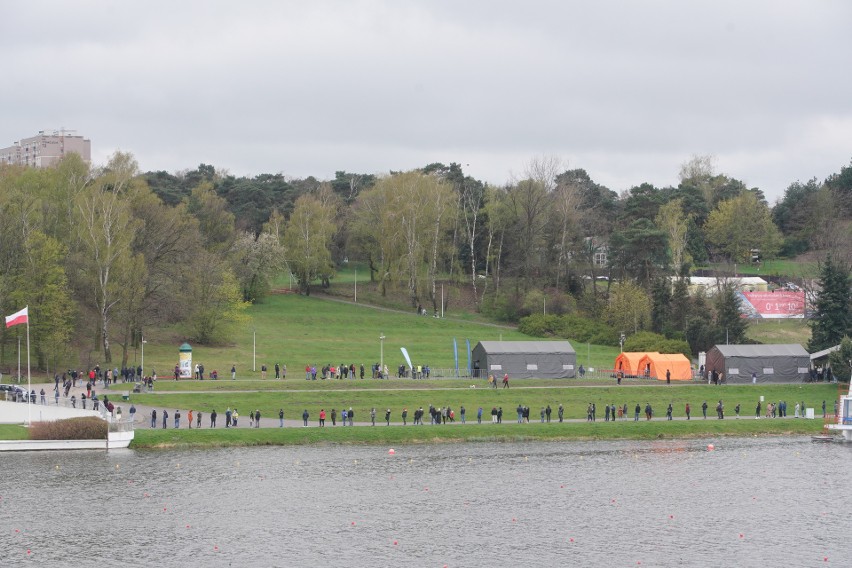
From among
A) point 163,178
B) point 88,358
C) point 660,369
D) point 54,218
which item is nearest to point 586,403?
point 660,369

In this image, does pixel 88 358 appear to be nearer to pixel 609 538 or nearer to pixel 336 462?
pixel 336 462

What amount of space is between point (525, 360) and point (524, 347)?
1094 mm

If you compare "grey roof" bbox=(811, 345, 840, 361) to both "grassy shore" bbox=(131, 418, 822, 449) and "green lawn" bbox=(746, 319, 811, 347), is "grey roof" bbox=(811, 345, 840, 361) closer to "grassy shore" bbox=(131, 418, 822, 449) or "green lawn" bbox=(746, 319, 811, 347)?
"green lawn" bbox=(746, 319, 811, 347)

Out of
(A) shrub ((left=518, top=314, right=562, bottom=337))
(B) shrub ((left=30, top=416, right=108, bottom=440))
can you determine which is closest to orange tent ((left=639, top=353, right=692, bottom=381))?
(A) shrub ((left=518, top=314, right=562, bottom=337))

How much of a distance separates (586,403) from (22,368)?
138 feet

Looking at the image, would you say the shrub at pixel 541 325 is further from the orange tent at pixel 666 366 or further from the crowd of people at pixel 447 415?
the crowd of people at pixel 447 415

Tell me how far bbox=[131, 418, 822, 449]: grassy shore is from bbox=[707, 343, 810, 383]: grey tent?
573 inches

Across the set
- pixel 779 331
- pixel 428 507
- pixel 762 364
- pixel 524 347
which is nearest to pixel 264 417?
pixel 524 347

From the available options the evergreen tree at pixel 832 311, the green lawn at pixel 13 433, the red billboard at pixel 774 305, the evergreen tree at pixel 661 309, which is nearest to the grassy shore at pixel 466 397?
the green lawn at pixel 13 433

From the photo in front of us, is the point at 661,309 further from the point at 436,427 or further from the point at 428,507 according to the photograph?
the point at 428,507

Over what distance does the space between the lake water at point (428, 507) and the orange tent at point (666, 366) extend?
24552 millimetres

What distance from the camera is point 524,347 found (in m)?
83.8

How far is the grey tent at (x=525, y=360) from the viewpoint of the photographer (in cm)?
8262

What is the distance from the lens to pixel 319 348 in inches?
3848
